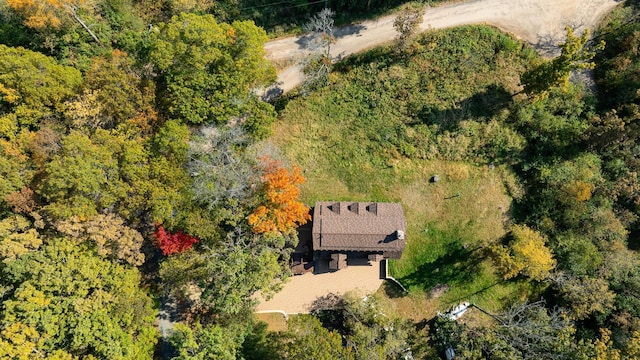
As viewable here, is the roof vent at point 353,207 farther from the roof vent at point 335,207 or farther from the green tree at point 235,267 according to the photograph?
the green tree at point 235,267

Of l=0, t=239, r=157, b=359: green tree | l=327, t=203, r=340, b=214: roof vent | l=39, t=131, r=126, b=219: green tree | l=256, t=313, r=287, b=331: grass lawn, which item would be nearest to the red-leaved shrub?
l=0, t=239, r=157, b=359: green tree

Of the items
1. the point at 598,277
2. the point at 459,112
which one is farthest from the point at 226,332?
the point at 598,277

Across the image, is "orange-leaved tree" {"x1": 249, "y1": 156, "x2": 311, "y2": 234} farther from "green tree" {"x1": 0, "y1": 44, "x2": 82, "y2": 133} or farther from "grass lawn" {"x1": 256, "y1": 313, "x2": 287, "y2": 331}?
"green tree" {"x1": 0, "y1": 44, "x2": 82, "y2": 133}

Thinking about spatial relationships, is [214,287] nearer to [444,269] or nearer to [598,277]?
[444,269]

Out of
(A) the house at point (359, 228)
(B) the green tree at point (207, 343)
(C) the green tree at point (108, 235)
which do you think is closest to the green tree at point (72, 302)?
(C) the green tree at point (108, 235)

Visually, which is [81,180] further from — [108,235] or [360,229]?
[360,229]

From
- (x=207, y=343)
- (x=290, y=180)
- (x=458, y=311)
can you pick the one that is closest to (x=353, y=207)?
(x=290, y=180)
